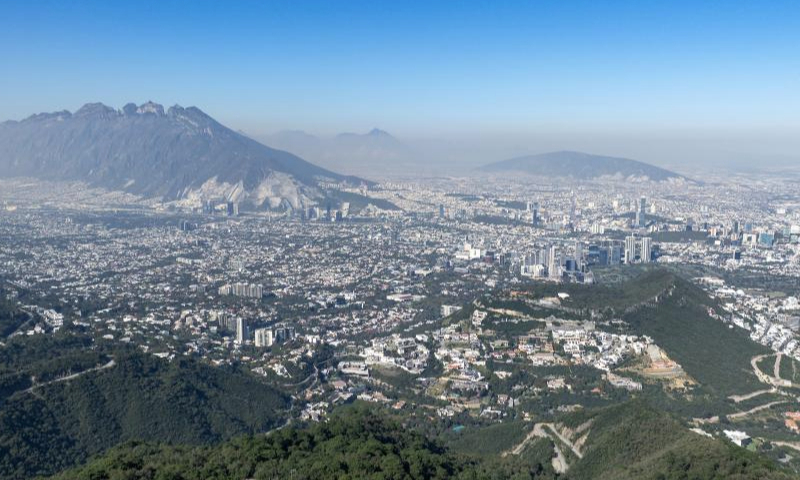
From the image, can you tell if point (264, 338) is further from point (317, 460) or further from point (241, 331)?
point (317, 460)

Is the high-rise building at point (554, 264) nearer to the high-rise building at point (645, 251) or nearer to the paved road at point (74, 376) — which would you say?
the high-rise building at point (645, 251)

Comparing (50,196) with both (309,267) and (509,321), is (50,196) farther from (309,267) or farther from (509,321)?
(509,321)

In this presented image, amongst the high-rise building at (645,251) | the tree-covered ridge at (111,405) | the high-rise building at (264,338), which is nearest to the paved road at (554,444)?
the tree-covered ridge at (111,405)

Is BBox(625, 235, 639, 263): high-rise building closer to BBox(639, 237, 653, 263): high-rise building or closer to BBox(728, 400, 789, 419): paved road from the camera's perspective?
BBox(639, 237, 653, 263): high-rise building

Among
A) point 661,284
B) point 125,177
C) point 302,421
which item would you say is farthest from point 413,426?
point 125,177

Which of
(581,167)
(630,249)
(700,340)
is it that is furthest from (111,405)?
(581,167)

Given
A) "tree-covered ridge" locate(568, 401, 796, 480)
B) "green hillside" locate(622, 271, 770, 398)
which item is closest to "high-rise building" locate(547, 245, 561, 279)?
"green hillside" locate(622, 271, 770, 398)
